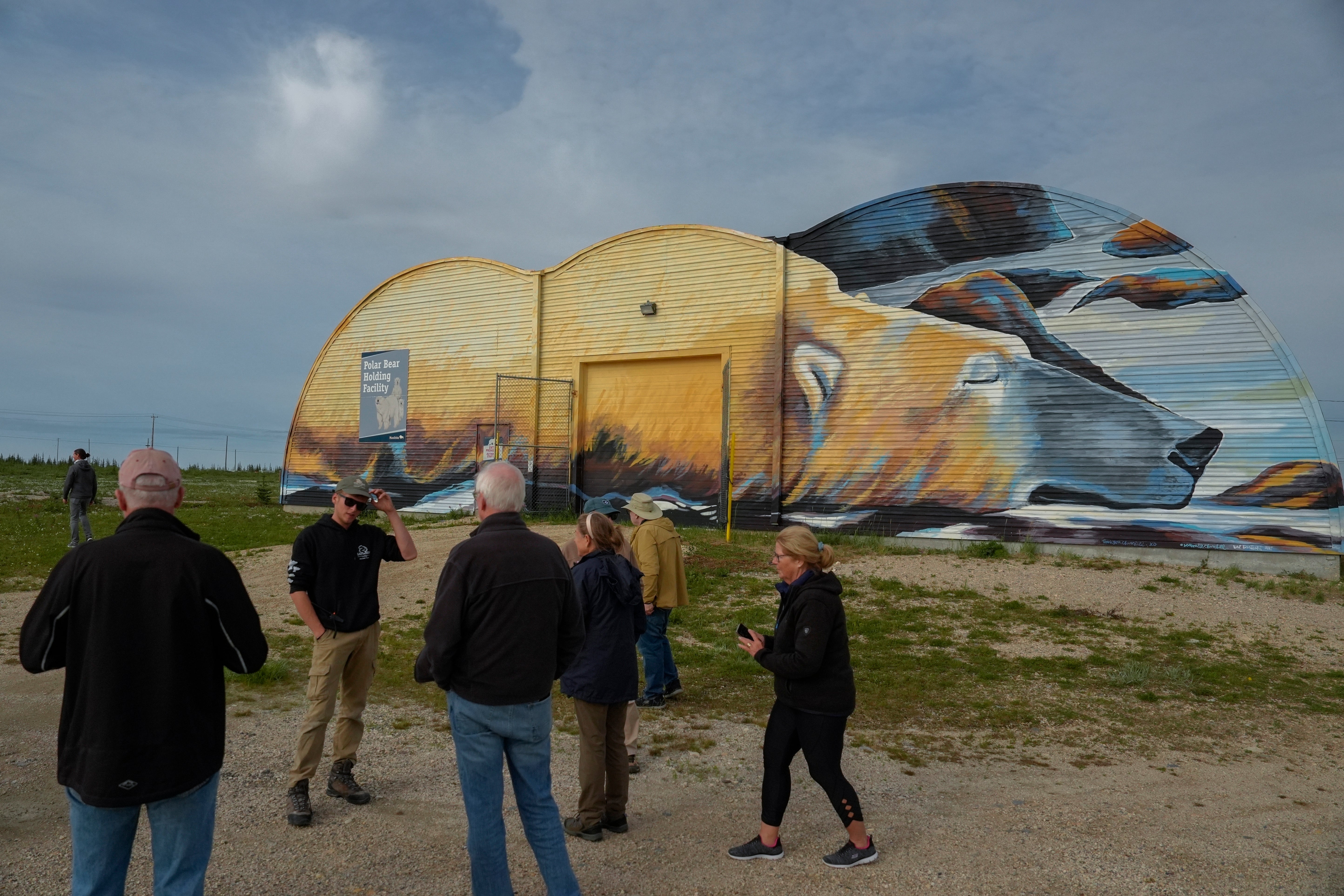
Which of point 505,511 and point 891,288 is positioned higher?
point 891,288

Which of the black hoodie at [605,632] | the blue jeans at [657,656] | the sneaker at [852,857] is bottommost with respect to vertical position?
the sneaker at [852,857]

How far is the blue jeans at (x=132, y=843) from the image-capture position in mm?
3021

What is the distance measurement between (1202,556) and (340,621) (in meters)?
15.0

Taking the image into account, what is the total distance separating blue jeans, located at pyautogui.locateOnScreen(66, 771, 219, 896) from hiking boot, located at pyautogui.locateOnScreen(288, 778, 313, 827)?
1.92 metres

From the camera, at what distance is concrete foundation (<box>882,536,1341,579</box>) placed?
14.6 metres

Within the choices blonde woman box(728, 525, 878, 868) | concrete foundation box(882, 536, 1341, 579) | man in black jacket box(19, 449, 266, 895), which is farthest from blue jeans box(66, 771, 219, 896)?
concrete foundation box(882, 536, 1341, 579)

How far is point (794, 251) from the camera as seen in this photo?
18859 millimetres

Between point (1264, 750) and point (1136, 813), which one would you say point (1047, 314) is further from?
point (1136, 813)

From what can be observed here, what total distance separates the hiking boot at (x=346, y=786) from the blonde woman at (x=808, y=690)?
2.27m

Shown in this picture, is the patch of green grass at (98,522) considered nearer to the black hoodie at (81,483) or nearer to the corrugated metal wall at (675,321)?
the black hoodie at (81,483)

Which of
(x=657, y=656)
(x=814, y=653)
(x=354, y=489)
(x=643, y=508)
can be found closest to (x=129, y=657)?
(x=354, y=489)

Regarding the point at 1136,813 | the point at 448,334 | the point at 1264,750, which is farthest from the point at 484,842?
the point at 448,334

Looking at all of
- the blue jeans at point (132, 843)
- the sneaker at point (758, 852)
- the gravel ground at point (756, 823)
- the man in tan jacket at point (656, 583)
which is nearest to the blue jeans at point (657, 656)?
the man in tan jacket at point (656, 583)

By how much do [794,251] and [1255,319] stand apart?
8.45 m
